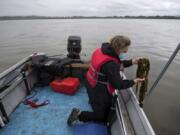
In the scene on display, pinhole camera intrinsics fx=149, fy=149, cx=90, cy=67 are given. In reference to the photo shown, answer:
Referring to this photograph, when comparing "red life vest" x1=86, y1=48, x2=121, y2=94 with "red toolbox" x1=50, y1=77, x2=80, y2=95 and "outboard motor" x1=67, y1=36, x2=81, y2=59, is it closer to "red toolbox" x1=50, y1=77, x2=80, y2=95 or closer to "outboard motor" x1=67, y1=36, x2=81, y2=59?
"red toolbox" x1=50, y1=77, x2=80, y2=95

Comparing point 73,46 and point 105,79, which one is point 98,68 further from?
point 73,46

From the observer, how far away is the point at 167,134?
10.8 ft

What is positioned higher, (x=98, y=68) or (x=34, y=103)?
(x=98, y=68)

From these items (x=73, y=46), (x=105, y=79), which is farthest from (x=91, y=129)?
(x=73, y=46)

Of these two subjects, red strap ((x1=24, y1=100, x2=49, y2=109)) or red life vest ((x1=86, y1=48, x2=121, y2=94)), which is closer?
red life vest ((x1=86, y1=48, x2=121, y2=94))

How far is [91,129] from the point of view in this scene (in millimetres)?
1950

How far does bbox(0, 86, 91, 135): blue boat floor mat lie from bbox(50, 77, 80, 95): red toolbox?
9 cm

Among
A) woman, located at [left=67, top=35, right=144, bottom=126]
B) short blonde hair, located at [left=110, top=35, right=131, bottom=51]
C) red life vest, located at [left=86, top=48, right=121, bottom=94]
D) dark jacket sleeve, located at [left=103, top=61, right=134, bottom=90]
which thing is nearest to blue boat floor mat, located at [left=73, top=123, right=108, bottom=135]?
woman, located at [left=67, top=35, right=144, bottom=126]

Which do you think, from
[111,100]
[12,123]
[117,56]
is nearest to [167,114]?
[111,100]

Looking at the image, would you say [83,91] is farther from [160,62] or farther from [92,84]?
[160,62]

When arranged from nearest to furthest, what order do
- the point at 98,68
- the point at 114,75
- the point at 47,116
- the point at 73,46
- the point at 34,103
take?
the point at 114,75
the point at 98,68
the point at 47,116
the point at 34,103
the point at 73,46

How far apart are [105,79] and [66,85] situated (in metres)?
1.16

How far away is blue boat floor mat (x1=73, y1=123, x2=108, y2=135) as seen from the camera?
1.93 meters

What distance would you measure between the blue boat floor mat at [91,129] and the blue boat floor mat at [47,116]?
0.45 ft
